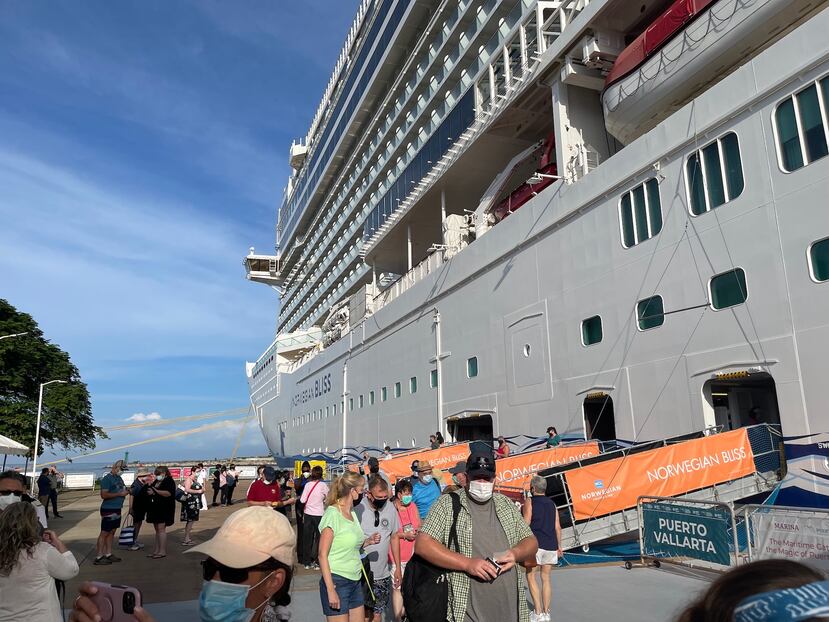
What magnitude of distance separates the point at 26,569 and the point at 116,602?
4.67 ft

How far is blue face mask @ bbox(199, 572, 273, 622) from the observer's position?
2.17 m

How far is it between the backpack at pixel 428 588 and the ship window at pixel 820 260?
6.98m

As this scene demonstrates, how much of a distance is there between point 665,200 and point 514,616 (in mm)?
8988

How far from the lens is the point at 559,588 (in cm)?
695

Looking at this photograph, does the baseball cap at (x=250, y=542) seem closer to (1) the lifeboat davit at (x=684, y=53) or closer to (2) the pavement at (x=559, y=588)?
(2) the pavement at (x=559, y=588)

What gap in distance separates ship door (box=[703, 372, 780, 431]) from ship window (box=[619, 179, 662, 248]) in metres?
2.88

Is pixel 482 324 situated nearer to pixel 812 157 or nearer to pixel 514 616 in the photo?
pixel 812 157

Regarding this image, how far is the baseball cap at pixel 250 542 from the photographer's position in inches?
86.9

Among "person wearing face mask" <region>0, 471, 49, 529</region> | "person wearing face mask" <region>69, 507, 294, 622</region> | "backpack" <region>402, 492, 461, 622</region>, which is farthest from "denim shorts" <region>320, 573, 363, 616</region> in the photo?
"person wearing face mask" <region>0, 471, 49, 529</region>

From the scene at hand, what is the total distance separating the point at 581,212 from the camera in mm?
12633

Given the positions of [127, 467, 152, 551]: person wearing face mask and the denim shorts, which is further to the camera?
[127, 467, 152, 551]: person wearing face mask

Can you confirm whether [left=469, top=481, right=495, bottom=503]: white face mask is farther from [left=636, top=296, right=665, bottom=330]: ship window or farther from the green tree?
the green tree

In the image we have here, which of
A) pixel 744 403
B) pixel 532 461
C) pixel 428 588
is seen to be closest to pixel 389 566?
pixel 428 588

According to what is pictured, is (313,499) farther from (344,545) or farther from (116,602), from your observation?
(116,602)
